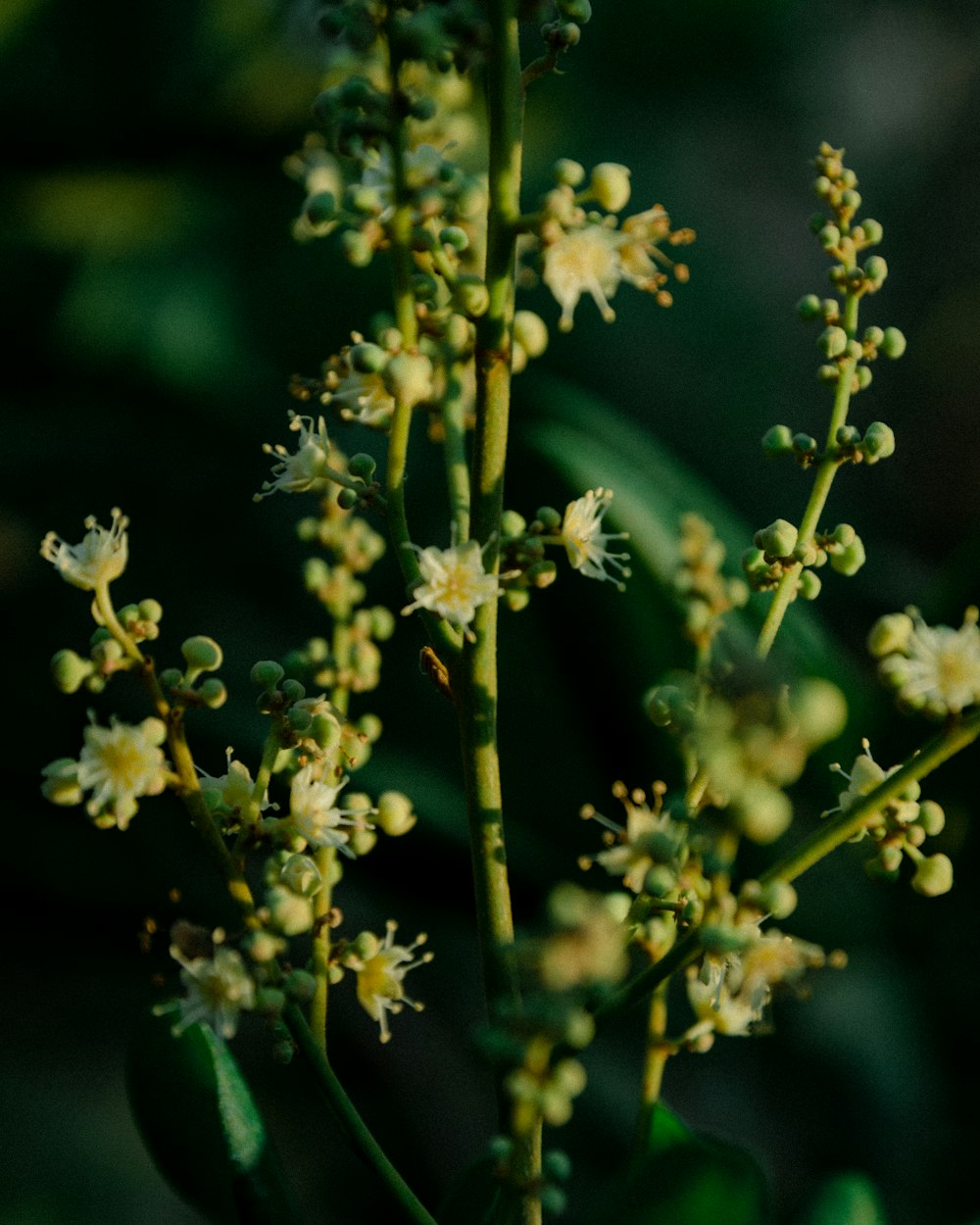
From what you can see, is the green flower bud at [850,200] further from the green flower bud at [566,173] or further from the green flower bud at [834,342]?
the green flower bud at [566,173]

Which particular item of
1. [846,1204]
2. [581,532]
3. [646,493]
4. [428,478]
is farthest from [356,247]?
[428,478]

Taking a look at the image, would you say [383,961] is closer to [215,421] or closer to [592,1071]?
[592,1071]

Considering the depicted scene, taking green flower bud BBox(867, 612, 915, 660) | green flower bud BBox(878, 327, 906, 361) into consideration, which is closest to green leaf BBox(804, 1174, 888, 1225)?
green flower bud BBox(867, 612, 915, 660)

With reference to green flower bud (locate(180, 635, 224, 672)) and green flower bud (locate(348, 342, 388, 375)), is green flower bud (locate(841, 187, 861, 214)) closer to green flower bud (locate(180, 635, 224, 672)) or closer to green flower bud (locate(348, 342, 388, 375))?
green flower bud (locate(348, 342, 388, 375))

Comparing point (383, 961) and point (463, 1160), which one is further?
point (463, 1160)

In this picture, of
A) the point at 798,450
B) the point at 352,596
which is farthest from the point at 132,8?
the point at 798,450

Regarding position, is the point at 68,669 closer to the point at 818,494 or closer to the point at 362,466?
the point at 362,466
